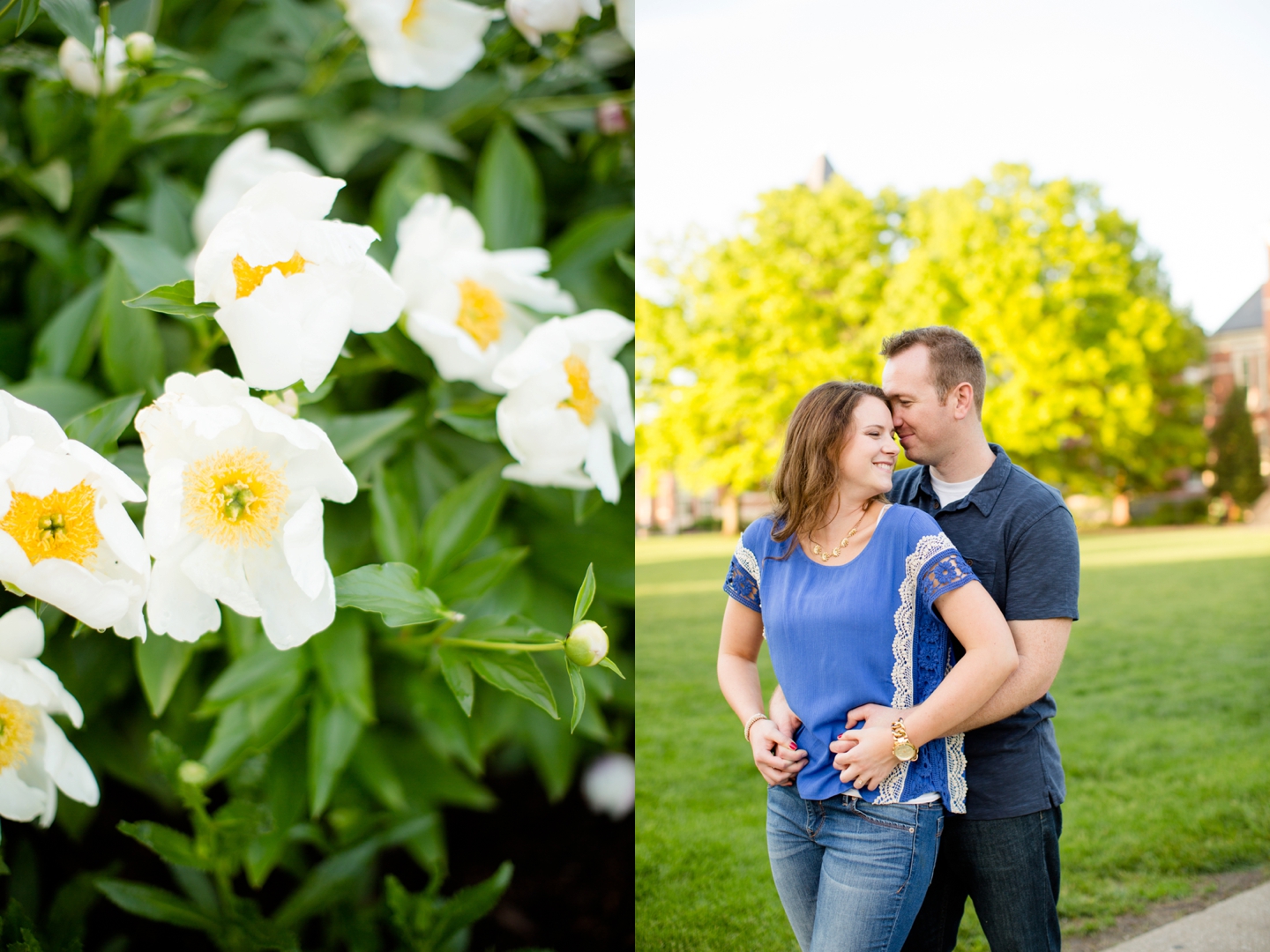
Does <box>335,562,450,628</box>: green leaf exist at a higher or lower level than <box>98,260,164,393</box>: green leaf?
lower

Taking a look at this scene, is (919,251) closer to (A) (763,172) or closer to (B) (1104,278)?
(B) (1104,278)

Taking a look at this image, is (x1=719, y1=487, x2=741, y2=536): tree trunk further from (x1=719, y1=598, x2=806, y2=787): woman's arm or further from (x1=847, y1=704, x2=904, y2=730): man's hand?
(x1=847, y1=704, x2=904, y2=730): man's hand

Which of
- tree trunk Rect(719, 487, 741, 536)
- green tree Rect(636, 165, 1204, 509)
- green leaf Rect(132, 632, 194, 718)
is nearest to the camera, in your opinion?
green leaf Rect(132, 632, 194, 718)

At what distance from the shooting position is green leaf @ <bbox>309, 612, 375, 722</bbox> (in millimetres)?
958

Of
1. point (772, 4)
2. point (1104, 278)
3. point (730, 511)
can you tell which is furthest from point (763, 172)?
point (1104, 278)

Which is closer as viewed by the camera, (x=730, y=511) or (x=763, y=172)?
(x=763, y=172)

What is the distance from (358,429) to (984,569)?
610mm

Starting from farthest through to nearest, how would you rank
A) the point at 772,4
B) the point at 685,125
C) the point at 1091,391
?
the point at 1091,391 → the point at 772,4 → the point at 685,125

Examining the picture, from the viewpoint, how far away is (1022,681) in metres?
0.84

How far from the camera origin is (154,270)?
92 cm

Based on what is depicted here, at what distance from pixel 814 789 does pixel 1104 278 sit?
329 centimetres

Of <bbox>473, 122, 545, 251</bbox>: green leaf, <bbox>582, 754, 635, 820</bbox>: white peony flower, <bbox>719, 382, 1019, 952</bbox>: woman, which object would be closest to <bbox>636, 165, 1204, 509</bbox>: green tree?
<bbox>582, 754, 635, 820</bbox>: white peony flower

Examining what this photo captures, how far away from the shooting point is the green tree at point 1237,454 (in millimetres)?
3223

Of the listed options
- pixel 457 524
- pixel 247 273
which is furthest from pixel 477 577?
pixel 247 273
